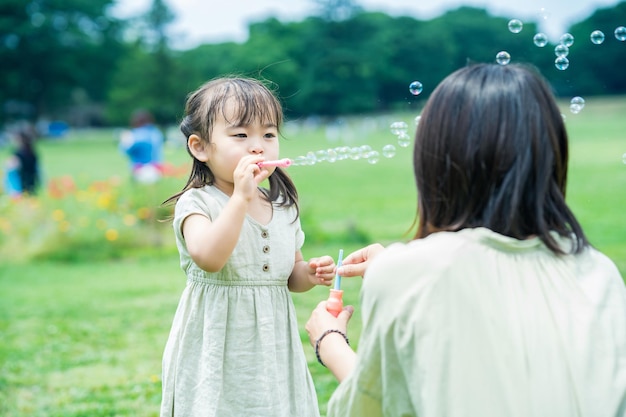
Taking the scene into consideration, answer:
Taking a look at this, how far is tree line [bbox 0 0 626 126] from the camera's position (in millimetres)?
50000

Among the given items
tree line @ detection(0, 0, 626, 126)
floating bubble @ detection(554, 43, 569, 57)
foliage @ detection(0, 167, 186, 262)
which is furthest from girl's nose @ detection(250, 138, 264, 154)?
tree line @ detection(0, 0, 626, 126)

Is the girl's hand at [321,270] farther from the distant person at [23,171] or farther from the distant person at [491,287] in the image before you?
the distant person at [23,171]

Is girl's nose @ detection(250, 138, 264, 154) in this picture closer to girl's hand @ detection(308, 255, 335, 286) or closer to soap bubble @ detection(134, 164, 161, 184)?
girl's hand @ detection(308, 255, 335, 286)

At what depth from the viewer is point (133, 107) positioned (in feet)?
186

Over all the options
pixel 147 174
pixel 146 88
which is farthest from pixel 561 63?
pixel 146 88

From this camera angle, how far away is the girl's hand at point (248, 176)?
2002 millimetres

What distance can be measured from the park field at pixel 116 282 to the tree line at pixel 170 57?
106 ft

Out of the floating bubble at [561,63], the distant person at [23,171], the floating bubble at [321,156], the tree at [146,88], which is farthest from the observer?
the tree at [146,88]

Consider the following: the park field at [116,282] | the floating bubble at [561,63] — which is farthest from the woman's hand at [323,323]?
the floating bubble at [561,63]

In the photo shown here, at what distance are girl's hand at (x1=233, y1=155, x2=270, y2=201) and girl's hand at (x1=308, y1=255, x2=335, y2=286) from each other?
1.08 ft

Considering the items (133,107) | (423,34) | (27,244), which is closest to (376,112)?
(423,34)

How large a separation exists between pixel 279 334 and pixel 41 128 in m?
54.1

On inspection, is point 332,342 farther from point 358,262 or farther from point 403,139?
point 403,139

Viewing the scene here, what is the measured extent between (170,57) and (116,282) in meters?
53.7
